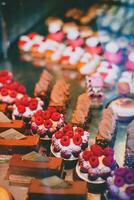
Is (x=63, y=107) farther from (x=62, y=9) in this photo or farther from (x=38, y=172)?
(x=62, y=9)

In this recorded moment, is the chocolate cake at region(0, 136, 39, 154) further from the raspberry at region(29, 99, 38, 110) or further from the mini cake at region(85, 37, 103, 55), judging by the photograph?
the mini cake at region(85, 37, 103, 55)

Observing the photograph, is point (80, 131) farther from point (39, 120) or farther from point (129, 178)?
point (129, 178)

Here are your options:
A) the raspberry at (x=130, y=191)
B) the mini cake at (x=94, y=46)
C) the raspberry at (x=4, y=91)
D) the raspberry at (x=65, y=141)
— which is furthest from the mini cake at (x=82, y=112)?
the mini cake at (x=94, y=46)

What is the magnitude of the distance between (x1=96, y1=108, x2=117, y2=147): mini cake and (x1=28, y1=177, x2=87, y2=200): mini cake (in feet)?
3.06

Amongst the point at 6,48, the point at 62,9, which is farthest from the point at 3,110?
the point at 62,9

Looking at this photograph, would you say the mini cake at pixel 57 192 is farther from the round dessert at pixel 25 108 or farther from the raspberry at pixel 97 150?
the round dessert at pixel 25 108

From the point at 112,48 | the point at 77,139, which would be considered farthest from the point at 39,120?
the point at 112,48

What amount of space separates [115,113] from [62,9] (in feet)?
16.9

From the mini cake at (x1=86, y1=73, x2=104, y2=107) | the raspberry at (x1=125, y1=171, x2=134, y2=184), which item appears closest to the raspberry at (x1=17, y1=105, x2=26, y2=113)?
the mini cake at (x1=86, y1=73, x2=104, y2=107)

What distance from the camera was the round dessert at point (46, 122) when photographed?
5520 millimetres

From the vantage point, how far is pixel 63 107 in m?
6.15

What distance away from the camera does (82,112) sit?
5.88m

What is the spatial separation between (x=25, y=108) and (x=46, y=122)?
522 mm

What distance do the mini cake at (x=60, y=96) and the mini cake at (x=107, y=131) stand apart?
0.76m
